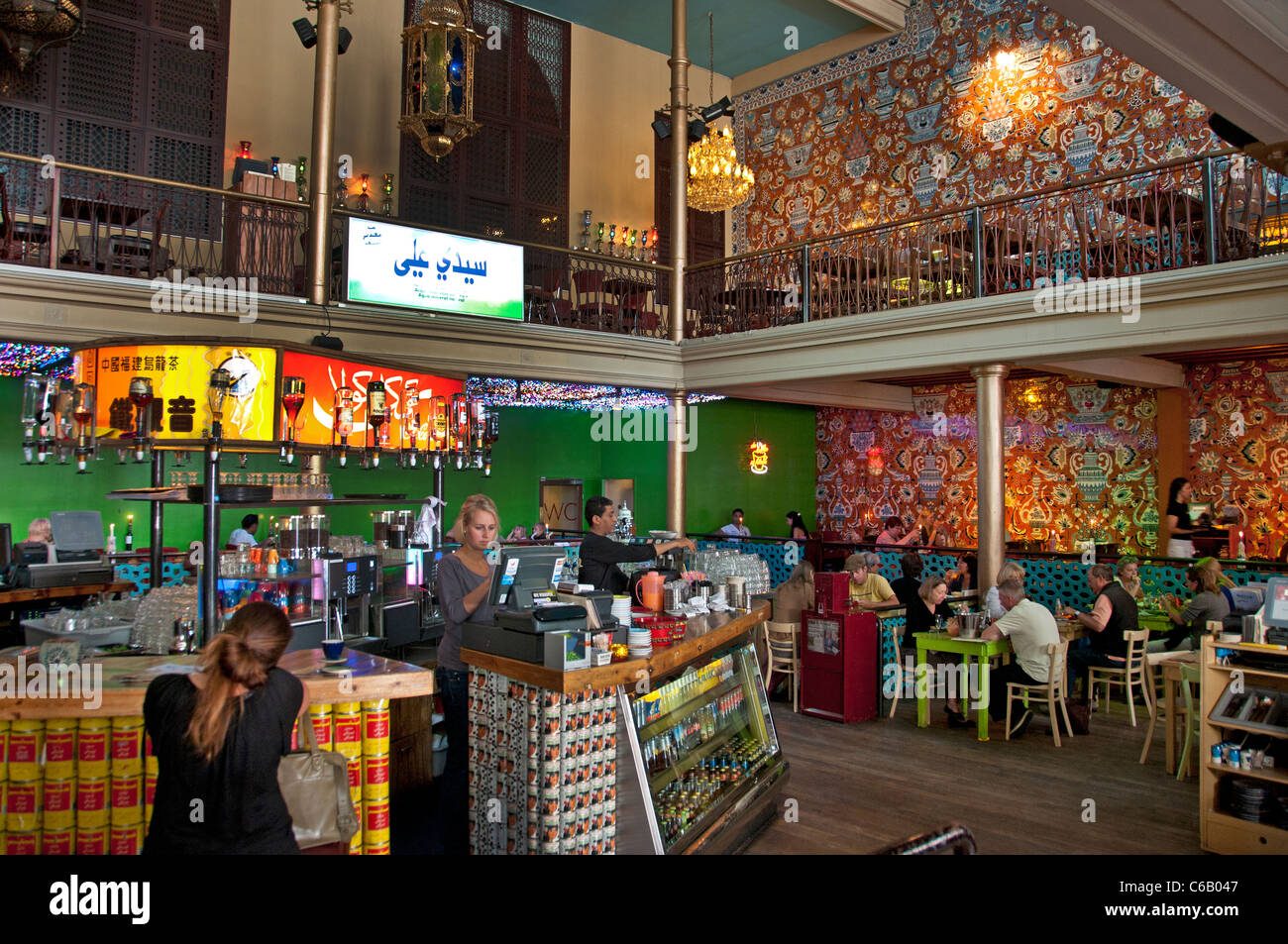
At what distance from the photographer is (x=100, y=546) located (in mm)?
8273

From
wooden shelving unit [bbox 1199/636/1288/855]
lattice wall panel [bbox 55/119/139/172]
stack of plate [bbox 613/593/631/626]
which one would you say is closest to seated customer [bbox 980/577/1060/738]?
wooden shelving unit [bbox 1199/636/1288/855]

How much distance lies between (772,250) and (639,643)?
7.92 metres

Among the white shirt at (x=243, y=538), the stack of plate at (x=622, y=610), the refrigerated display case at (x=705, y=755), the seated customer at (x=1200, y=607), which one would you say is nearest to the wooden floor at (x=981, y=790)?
the refrigerated display case at (x=705, y=755)

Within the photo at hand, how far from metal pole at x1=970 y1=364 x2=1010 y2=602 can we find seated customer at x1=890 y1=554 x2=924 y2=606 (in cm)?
135

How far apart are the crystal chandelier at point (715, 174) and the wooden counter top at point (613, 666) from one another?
860cm

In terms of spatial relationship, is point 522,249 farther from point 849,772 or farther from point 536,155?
point 849,772

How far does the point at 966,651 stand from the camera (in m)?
7.05

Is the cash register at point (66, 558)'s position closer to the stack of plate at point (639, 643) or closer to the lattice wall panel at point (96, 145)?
the lattice wall panel at point (96, 145)

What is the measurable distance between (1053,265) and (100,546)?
9.78 m

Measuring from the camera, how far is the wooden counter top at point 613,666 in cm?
344

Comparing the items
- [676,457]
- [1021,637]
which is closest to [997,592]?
[1021,637]

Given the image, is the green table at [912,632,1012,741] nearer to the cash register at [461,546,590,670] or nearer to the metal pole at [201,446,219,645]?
the cash register at [461,546,590,670]
